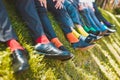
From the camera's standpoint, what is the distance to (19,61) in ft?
11.0

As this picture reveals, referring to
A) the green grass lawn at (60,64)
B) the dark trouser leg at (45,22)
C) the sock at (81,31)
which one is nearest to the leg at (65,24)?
the green grass lawn at (60,64)

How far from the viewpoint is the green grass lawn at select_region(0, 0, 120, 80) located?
3549mm

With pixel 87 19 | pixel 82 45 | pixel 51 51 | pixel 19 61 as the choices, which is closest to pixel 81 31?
pixel 87 19

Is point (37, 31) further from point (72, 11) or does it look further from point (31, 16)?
point (72, 11)

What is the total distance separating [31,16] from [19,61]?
2.83ft

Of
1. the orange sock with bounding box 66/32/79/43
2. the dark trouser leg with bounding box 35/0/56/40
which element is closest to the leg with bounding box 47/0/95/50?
the orange sock with bounding box 66/32/79/43

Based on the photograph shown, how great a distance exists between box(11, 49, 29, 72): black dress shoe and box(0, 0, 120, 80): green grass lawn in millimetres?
78

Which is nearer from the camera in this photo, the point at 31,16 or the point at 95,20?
the point at 31,16

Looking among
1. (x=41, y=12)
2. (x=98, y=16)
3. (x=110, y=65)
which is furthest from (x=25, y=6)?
(x=98, y=16)

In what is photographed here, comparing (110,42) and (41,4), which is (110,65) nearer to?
(110,42)

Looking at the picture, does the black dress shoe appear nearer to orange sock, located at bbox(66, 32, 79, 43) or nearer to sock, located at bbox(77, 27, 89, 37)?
orange sock, located at bbox(66, 32, 79, 43)

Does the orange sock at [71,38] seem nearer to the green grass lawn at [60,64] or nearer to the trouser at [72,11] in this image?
the green grass lawn at [60,64]

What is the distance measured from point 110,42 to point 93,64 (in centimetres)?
258

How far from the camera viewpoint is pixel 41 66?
3883 mm
